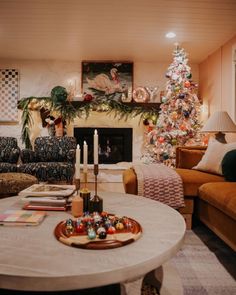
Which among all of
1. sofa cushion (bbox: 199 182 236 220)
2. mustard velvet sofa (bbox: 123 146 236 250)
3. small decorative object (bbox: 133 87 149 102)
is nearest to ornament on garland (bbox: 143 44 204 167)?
small decorative object (bbox: 133 87 149 102)

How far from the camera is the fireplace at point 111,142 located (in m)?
5.95

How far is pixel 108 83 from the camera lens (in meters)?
5.86

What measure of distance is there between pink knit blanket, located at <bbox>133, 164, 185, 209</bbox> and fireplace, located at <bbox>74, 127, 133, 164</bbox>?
297cm

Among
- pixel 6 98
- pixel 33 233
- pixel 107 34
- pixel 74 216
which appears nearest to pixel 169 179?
pixel 74 216

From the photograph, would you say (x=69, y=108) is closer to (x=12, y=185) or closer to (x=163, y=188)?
(x=12, y=185)

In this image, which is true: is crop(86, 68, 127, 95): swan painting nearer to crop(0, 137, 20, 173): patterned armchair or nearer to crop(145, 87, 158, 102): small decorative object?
crop(145, 87, 158, 102): small decorative object

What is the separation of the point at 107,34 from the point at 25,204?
10.9 ft

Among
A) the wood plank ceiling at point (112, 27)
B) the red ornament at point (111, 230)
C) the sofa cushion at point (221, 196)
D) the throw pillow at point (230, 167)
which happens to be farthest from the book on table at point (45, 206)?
the wood plank ceiling at point (112, 27)

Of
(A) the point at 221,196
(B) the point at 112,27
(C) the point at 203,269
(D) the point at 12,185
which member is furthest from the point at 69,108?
(C) the point at 203,269

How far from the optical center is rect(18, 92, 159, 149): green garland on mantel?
575cm

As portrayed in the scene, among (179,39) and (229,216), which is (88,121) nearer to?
(179,39)

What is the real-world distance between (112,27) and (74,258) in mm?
3687

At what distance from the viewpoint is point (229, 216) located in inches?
86.0

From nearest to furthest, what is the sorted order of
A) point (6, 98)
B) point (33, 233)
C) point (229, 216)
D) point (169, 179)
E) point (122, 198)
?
point (33, 233) < point (122, 198) < point (229, 216) < point (169, 179) < point (6, 98)
